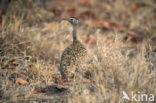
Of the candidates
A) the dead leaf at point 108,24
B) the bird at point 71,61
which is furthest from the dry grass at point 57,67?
the dead leaf at point 108,24

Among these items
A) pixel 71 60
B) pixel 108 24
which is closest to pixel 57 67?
pixel 71 60

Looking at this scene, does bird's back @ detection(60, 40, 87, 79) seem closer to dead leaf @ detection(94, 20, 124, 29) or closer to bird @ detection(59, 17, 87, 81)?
bird @ detection(59, 17, 87, 81)

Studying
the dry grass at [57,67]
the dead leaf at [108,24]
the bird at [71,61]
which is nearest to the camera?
the dry grass at [57,67]

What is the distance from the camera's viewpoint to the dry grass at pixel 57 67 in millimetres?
4172

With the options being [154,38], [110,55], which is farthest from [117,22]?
[110,55]

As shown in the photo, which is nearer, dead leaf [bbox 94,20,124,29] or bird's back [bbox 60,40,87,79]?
bird's back [bbox 60,40,87,79]

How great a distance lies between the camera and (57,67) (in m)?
5.82

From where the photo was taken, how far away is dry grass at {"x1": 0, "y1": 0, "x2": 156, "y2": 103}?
4172 mm

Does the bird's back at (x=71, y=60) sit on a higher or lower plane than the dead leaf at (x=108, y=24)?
lower

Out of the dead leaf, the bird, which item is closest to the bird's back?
the bird

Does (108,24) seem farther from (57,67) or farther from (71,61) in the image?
(71,61)

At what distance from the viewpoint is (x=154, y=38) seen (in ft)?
25.4

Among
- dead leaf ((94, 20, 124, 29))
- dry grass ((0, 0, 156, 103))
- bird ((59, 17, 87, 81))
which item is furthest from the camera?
dead leaf ((94, 20, 124, 29))

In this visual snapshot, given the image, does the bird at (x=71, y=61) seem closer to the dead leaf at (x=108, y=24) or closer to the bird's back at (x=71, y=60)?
the bird's back at (x=71, y=60)
